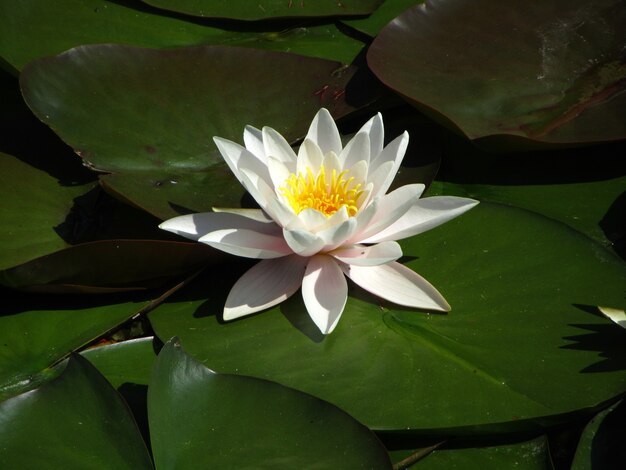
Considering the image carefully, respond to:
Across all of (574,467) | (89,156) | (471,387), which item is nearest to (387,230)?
(471,387)

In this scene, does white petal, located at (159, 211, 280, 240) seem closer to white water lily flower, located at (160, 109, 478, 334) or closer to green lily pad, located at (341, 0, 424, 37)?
white water lily flower, located at (160, 109, 478, 334)

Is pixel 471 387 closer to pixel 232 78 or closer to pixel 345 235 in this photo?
pixel 345 235

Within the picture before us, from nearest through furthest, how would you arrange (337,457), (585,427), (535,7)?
(337,457) < (585,427) < (535,7)

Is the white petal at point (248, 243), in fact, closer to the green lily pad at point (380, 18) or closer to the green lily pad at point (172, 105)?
the green lily pad at point (172, 105)

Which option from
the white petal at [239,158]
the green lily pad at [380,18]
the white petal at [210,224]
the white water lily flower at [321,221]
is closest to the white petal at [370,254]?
the white water lily flower at [321,221]

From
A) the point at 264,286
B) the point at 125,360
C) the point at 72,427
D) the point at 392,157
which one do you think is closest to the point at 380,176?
the point at 392,157

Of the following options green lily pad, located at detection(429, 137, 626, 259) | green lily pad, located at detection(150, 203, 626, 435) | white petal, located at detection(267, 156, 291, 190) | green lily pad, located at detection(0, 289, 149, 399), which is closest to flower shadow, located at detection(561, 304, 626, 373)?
green lily pad, located at detection(150, 203, 626, 435)

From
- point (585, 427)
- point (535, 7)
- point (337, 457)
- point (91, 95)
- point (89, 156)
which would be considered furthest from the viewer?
point (535, 7)
